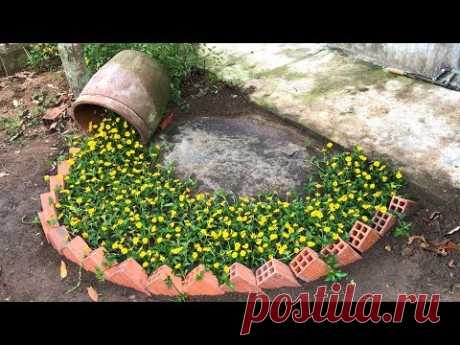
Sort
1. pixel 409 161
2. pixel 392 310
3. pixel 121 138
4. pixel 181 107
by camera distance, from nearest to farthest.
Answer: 1. pixel 392 310
2. pixel 409 161
3. pixel 121 138
4. pixel 181 107

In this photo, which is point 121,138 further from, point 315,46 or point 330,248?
point 315,46

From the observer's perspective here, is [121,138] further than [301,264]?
Yes

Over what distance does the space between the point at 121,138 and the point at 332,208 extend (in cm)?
214

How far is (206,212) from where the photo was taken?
13.1 feet

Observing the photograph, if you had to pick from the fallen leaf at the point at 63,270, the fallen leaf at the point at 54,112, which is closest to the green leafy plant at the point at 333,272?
the fallen leaf at the point at 63,270

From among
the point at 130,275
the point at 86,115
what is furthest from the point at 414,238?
the point at 86,115

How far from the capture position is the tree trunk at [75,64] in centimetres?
496

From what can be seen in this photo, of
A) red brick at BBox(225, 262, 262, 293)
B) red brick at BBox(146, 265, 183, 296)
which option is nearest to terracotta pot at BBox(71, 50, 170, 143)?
A: red brick at BBox(146, 265, 183, 296)

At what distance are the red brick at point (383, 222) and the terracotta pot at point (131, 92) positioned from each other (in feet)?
7.12

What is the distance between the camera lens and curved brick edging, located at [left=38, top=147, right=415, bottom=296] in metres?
3.52

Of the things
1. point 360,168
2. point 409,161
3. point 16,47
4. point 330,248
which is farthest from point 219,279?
point 16,47

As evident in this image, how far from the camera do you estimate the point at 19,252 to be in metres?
4.01

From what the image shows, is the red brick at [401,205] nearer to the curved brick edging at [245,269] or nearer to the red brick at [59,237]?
the curved brick edging at [245,269]

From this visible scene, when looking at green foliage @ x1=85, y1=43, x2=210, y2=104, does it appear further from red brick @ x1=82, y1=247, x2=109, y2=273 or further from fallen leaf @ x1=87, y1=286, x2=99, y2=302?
fallen leaf @ x1=87, y1=286, x2=99, y2=302
